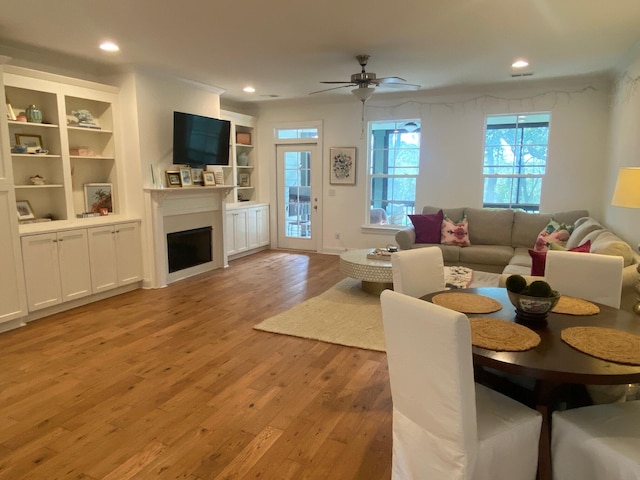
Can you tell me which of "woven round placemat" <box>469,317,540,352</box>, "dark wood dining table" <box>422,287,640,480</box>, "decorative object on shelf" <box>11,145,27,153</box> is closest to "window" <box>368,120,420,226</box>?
"decorative object on shelf" <box>11,145,27,153</box>

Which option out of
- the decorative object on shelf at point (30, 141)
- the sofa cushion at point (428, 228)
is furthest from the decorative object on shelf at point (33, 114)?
the sofa cushion at point (428, 228)

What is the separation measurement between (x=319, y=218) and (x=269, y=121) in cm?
198

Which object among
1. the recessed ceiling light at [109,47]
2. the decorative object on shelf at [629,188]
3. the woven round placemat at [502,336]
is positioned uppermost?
the recessed ceiling light at [109,47]

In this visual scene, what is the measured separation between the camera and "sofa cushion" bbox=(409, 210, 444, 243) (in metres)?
5.70

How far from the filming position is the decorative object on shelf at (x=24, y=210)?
4254 mm

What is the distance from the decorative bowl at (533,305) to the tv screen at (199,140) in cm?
451

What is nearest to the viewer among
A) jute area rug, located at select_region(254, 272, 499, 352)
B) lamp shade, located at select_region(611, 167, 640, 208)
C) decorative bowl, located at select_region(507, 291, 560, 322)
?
decorative bowl, located at select_region(507, 291, 560, 322)

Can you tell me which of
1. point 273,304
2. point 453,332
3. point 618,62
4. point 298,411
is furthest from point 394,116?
point 453,332

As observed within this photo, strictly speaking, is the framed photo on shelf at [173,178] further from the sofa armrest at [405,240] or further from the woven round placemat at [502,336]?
the woven round placemat at [502,336]

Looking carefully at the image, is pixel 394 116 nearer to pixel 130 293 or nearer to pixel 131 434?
pixel 130 293

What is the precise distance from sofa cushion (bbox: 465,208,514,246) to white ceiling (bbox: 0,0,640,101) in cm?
180

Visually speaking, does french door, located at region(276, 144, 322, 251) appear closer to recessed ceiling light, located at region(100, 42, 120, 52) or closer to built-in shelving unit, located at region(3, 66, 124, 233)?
built-in shelving unit, located at region(3, 66, 124, 233)

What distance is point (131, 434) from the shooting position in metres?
2.28

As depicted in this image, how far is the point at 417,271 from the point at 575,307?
841 millimetres
